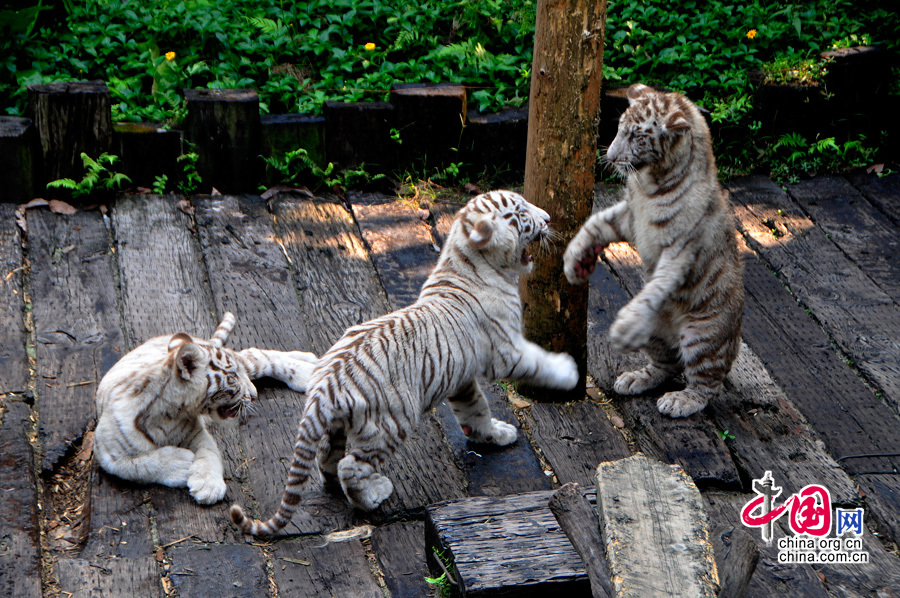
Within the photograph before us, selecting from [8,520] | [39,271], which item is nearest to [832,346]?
[8,520]

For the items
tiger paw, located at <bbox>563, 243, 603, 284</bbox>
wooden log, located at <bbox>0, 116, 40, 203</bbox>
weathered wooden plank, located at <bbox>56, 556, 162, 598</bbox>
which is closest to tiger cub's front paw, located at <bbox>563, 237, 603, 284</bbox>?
tiger paw, located at <bbox>563, 243, 603, 284</bbox>

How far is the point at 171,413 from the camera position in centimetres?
387

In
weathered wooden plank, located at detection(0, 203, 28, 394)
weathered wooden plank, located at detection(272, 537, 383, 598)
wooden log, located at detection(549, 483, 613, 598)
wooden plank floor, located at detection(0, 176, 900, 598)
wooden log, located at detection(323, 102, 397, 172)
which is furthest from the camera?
wooden log, located at detection(323, 102, 397, 172)

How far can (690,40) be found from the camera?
7297 mm

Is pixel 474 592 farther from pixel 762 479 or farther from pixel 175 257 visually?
pixel 175 257

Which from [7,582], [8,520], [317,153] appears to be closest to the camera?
[7,582]

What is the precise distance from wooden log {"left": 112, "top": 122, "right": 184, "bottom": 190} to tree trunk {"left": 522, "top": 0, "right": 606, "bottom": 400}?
2.89 meters

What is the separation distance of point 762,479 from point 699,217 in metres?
1.29

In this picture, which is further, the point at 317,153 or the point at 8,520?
the point at 317,153

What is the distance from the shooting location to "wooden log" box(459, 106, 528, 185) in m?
6.41

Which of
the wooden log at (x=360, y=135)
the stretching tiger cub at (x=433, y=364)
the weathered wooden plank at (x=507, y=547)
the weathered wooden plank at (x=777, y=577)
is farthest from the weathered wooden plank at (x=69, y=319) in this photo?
the weathered wooden plank at (x=777, y=577)

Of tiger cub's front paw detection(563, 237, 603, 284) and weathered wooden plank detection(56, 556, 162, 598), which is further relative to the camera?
tiger cub's front paw detection(563, 237, 603, 284)

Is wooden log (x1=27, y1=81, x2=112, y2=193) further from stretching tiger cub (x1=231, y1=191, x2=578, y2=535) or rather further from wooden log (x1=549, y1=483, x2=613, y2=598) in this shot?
wooden log (x1=549, y1=483, x2=613, y2=598)

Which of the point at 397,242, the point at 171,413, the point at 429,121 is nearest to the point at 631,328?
the point at 171,413
